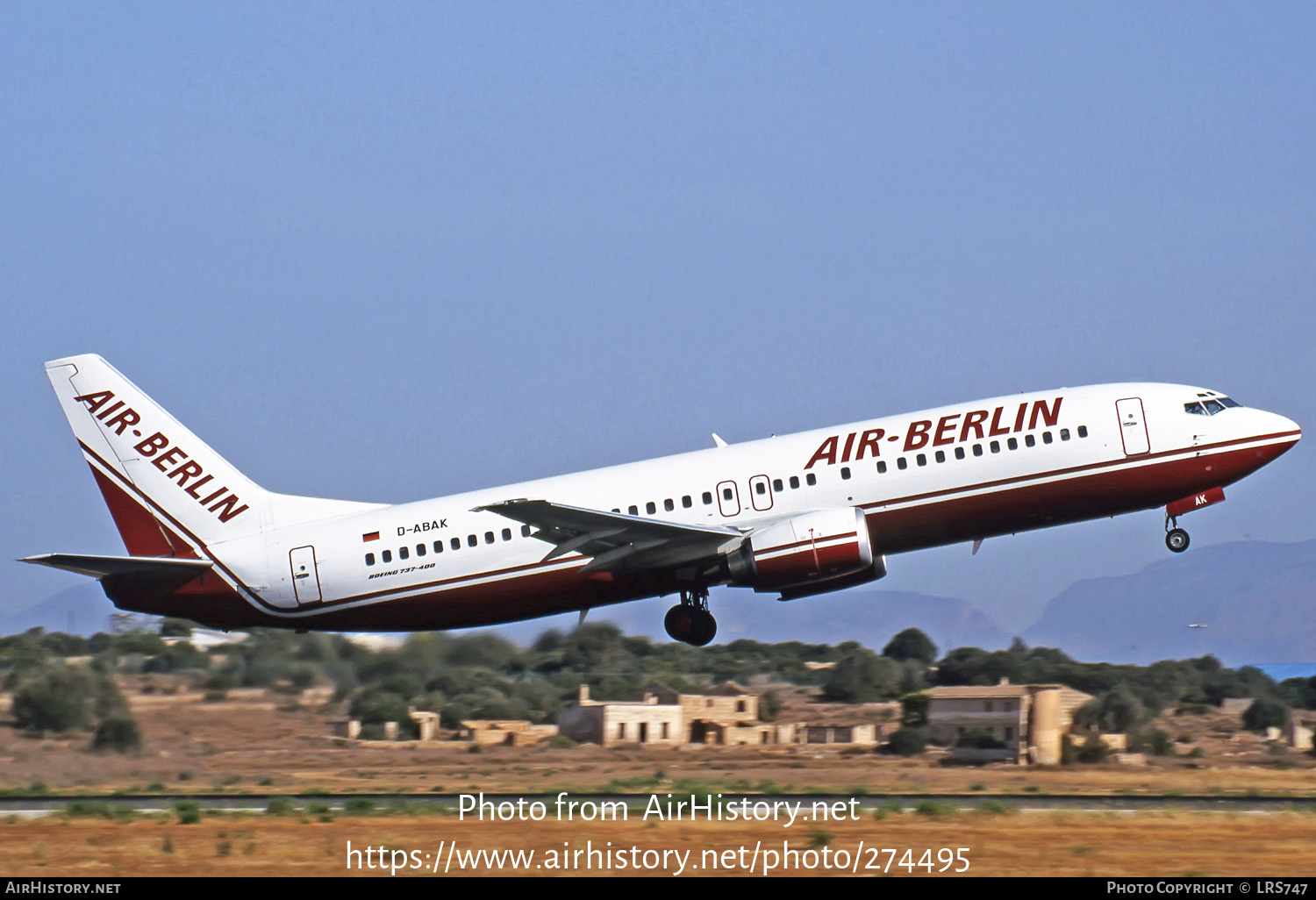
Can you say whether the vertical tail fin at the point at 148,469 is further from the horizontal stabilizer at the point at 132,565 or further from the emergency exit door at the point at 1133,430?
the emergency exit door at the point at 1133,430

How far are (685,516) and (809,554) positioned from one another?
Answer: 117 inches

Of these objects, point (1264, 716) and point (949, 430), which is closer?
point (949, 430)

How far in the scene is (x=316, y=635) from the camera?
44812mm

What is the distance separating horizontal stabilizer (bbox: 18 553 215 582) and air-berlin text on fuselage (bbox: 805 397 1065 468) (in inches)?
544

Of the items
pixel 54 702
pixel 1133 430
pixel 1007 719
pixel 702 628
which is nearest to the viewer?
pixel 1133 430

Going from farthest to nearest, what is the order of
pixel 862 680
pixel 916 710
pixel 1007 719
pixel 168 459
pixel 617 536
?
pixel 862 680 → pixel 916 710 → pixel 1007 719 → pixel 168 459 → pixel 617 536

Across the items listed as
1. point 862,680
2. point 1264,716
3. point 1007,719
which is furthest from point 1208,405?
point 862,680

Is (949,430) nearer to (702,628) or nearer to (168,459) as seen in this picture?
(702,628)

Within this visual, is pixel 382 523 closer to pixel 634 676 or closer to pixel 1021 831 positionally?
pixel 1021 831

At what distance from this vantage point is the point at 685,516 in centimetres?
3344

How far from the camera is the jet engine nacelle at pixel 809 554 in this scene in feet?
104

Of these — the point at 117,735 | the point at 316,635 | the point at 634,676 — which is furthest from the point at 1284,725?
the point at 117,735

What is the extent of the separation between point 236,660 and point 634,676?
58.6 ft

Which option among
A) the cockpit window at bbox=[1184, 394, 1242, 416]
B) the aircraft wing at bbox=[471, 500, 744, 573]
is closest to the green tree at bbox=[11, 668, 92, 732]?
the aircraft wing at bbox=[471, 500, 744, 573]
